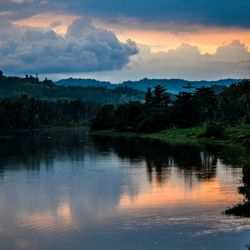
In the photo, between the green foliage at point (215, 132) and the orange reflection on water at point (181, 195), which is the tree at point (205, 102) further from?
the orange reflection on water at point (181, 195)

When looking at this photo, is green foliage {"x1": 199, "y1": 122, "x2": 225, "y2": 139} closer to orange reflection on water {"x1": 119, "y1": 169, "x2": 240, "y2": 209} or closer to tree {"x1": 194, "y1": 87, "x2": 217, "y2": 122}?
tree {"x1": 194, "y1": 87, "x2": 217, "y2": 122}

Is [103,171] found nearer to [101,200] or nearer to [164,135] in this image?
[101,200]

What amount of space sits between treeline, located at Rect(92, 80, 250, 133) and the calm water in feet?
189

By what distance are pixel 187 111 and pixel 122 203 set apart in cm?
9686

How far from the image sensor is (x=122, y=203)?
144 feet

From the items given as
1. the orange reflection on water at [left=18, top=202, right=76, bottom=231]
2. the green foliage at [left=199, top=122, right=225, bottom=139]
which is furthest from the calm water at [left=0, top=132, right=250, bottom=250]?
the green foliage at [left=199, top=122, right=225, bottom=139]

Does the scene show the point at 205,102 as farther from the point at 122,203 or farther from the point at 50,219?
the point at 50,219

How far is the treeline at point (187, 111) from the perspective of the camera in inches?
5468

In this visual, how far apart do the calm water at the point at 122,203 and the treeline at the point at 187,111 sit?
57.7m

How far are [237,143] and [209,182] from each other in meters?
44.8

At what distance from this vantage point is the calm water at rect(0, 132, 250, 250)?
31984 millimetres

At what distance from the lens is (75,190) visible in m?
51.3

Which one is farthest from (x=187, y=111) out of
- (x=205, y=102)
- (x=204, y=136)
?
(x=204, y=136)

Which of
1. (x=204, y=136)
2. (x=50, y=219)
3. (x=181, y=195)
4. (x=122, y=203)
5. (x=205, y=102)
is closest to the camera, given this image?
(x=50, y=219)
